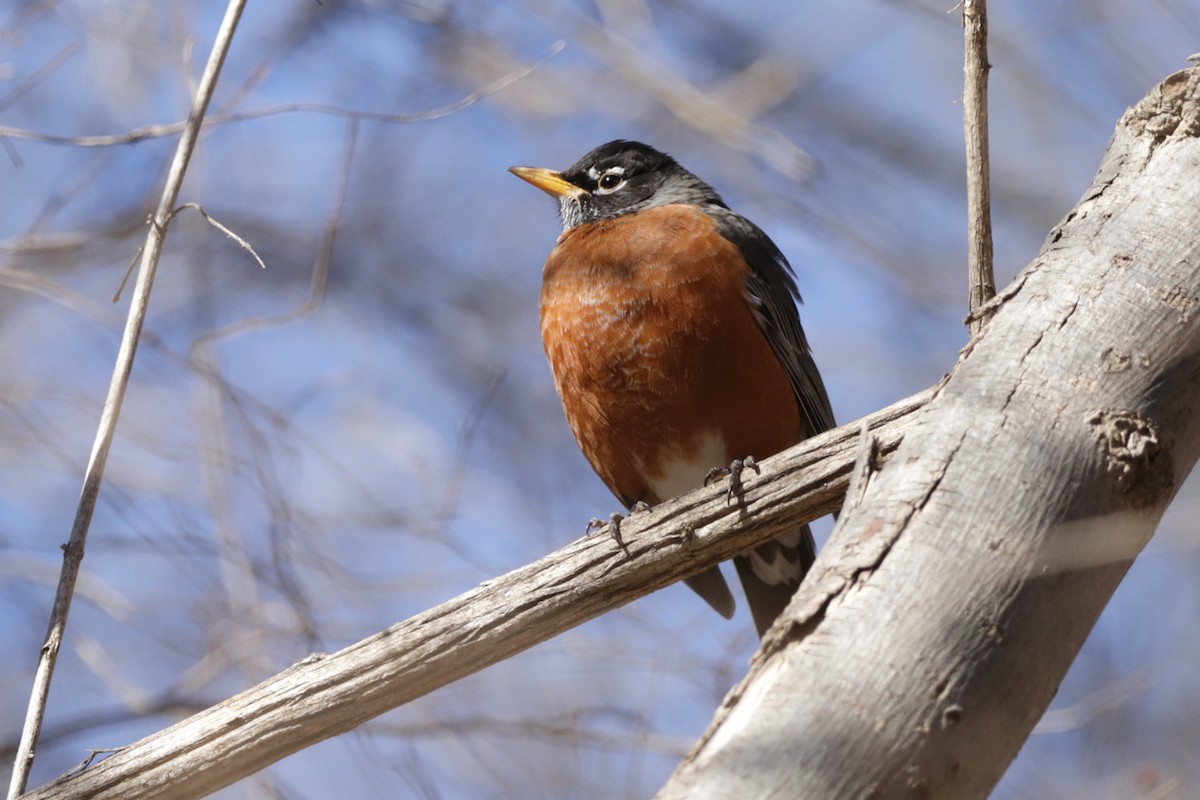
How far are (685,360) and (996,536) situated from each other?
8.39 ft

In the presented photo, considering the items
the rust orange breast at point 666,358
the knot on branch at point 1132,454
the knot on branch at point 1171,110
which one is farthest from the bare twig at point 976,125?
the rust orange breast at point 666,358

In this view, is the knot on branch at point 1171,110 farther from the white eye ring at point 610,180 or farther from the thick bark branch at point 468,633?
the white eye ring at point 610,180

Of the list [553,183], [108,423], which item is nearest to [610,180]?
[553,183]

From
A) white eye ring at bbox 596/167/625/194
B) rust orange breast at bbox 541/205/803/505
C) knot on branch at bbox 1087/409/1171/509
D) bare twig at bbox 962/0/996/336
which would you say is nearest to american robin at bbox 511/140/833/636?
rust orange breast at bbox 541/205/803/505

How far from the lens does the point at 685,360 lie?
4.75m

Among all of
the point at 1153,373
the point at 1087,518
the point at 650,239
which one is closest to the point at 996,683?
the point at 1087,518

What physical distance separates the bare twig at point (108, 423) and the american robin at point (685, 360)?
1.90 m

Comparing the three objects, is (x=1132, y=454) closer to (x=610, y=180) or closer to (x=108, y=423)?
(x=108, y=423)

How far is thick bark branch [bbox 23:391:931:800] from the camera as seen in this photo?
3.11 m

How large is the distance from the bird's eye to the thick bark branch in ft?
10.6

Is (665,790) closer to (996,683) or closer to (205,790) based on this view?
(996,683)

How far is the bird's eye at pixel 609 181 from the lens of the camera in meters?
6.27

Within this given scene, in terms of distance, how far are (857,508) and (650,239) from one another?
2768mm

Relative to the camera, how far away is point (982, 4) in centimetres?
349
